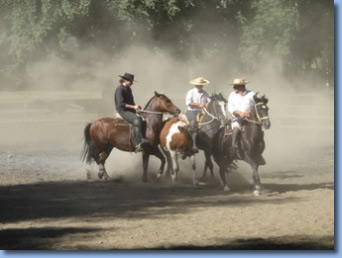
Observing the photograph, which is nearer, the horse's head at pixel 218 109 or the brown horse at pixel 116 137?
the horse's head at pixel 218 109

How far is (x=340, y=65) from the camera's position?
8047 mm

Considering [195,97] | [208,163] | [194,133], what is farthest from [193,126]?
[195,97]

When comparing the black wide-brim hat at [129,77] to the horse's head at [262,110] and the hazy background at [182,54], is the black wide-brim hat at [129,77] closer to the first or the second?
the hazy background at [182,54]

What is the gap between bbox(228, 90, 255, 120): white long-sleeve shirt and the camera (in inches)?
372

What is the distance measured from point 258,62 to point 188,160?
249 centimetres

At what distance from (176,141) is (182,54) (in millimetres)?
1676

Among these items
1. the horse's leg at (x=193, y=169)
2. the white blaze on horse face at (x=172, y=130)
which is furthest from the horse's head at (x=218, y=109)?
the horse's leg at (x=193, y=169)

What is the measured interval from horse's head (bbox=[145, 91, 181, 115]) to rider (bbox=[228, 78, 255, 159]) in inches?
30.2

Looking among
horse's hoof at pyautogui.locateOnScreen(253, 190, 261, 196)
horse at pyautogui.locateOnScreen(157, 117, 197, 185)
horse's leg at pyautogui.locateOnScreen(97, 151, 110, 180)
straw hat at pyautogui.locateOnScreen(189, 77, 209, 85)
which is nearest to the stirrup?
horse at pyautogui.locateOnScreen(157, 117, 197, 185)

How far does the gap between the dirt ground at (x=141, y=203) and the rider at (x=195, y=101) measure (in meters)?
0.56

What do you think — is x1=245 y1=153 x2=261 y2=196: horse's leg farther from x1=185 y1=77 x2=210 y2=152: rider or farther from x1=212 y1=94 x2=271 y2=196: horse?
x1=185 y1=77 x2=210 y2=152: rider

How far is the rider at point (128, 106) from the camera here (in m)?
9.60

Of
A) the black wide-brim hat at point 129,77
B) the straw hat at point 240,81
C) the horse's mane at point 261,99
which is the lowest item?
the horse's mane at point 261,99

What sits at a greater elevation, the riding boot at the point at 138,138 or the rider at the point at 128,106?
the rider at the point at 128,106
